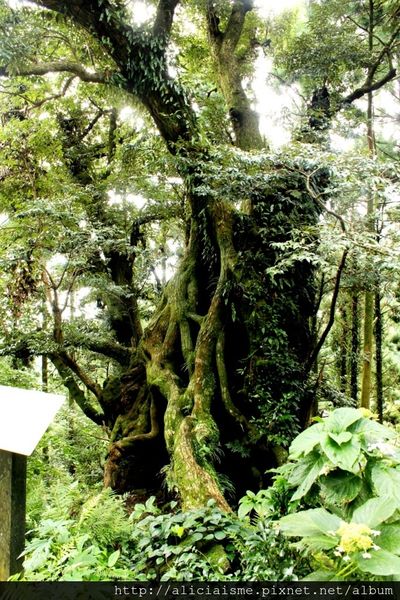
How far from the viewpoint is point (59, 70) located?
220 inches

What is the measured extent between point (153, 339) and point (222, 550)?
392 cm

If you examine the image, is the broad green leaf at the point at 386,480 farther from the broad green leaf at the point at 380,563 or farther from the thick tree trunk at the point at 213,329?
the thick tree trunk at the point at 213,329

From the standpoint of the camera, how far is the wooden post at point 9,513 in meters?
Answer: 1.79

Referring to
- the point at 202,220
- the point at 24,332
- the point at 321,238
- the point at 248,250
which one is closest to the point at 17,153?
the point at 24,332

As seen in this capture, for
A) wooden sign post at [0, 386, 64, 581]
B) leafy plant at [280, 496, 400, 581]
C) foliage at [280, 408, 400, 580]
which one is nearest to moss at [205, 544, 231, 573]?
foliage at [280, 408, 400, 580]

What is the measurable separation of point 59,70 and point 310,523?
6242 mm

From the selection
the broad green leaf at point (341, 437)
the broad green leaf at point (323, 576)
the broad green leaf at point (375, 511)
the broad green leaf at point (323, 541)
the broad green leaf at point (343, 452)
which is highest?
the broad green leaf at point (341, 437)

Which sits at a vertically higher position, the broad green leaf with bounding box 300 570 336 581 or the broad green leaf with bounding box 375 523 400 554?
the broad green leaf with bounding box 375 523 400 554

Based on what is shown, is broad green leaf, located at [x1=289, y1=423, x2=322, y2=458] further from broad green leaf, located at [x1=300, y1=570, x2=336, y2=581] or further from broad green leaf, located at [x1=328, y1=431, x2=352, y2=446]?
broad green leaf, located at [x1=300, y1=570, x2=336, y2=581]

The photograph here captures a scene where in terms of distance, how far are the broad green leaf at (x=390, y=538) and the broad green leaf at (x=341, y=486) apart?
0.18 m

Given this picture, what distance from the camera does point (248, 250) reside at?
213 inches

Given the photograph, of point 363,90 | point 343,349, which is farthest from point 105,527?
point 343,349

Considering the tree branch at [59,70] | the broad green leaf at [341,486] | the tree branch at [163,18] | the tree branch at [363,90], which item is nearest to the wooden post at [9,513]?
the broad green leaf at [341,486]

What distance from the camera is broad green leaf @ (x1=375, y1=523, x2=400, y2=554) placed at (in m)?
1.43
